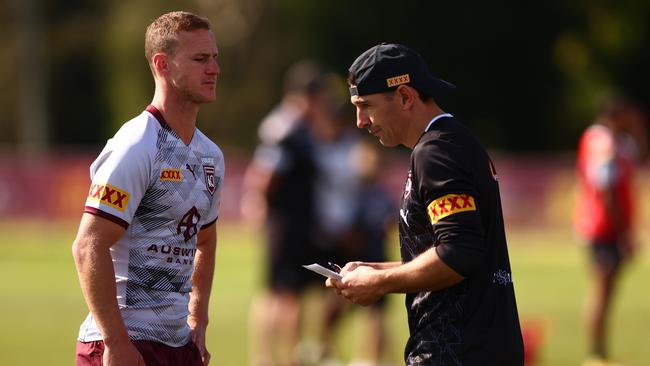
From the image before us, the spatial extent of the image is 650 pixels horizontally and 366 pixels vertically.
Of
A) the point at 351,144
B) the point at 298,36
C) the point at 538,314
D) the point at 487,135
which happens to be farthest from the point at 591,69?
the point at 351,144

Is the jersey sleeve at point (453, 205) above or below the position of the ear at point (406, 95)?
below

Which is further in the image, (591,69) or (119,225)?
(591,69)

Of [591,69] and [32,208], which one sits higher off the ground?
[591,69]

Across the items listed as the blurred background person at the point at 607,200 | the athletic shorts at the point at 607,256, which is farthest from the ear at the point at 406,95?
the athletic shorts at the point at 607,256

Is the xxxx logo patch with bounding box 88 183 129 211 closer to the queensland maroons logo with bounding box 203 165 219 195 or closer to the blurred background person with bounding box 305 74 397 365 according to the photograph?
the queensland maroons logo with bounding box 203 165 219 195

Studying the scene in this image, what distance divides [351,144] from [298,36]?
33.8 meters

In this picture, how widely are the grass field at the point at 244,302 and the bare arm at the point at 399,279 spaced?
21.4 feet

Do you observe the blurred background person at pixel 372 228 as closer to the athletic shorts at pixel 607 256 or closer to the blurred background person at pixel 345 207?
the blurred background person at pixel 345 207

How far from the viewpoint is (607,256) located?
39.4 feet

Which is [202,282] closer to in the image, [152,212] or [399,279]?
[152,212]

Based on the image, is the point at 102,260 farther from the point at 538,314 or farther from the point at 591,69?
the point at 591,69

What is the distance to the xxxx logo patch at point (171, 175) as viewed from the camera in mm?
5219

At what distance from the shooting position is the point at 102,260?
4941 mm

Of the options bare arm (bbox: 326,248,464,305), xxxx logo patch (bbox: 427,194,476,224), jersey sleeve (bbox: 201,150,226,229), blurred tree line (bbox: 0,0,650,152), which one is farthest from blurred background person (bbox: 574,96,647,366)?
blurred tree line (bbox: 0,0,650,152)
